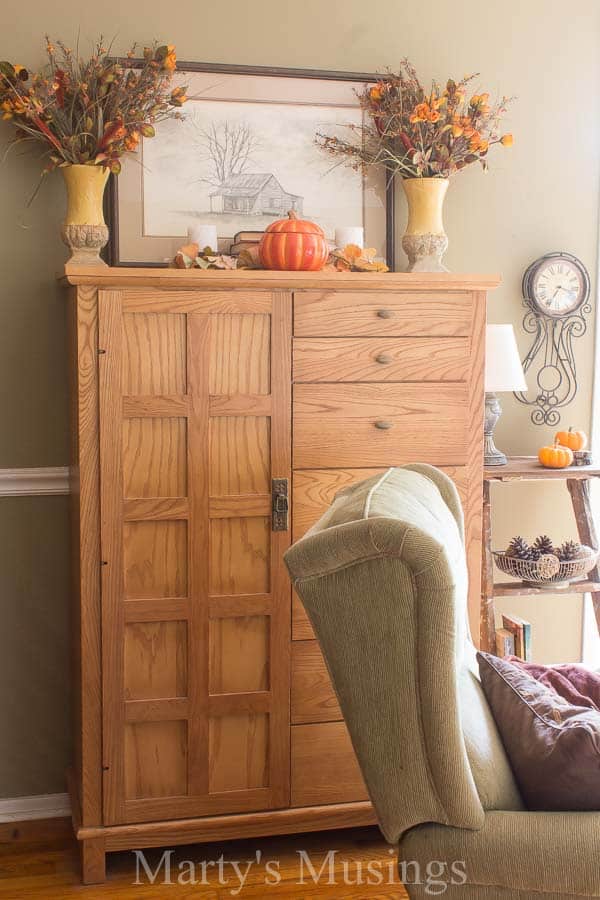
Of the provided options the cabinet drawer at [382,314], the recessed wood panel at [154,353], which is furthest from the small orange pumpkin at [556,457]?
the recessed wood panel at [154,353]

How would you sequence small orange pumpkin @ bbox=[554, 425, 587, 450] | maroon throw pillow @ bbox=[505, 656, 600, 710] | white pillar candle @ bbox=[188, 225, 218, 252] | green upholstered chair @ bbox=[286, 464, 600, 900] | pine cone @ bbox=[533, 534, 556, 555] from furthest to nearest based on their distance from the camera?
small orange pumpkin @ bbox=[554, 425, 587, 450], pine cone @ bbox=[533, 534, 556, 555], white pillar candle @ bbox=[188, 225, 218, 252], maroon throw pillow @ bbox=[505, 656, 600, 710], green upholstered chair @ bbox=[286, 464, 600, 900]

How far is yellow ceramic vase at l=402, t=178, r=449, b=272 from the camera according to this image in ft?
Result: 9.33

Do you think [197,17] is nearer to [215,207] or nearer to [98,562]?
[215,207]

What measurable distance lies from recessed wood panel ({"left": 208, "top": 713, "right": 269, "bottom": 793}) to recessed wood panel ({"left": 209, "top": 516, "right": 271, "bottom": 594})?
35 centimetres

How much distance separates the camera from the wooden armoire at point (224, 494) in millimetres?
2467

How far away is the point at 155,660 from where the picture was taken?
2531mm

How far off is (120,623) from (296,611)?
0.46 meters

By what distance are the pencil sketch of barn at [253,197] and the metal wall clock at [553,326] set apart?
85cm

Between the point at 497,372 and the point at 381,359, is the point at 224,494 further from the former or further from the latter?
the point at 497,372

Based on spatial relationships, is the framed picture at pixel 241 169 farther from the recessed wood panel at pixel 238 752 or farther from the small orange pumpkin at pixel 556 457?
the recessed wood panel at pixel 238 752

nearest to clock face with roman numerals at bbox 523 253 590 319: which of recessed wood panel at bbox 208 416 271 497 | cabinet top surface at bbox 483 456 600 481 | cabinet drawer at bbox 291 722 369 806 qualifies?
cabinet top surface at bbox 483 456 600 481

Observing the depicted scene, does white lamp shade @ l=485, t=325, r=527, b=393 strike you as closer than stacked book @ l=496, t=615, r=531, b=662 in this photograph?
Yes

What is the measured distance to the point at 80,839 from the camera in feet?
8.30

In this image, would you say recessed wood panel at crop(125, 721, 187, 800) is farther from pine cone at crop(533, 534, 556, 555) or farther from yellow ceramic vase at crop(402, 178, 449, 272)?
yellow ceramic vase at crop(402, 178, 449, 272)
